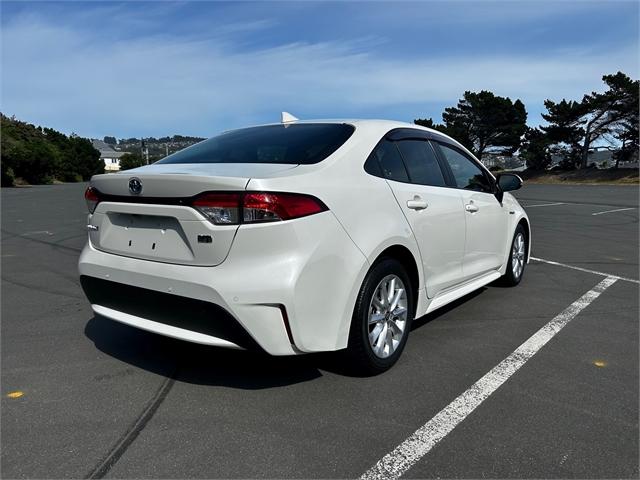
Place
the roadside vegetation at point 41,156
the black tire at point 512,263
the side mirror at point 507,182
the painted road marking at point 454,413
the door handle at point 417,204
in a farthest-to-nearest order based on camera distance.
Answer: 1. the roadside vegetation at point 41,156
2. the black tire at point 512,263
3. the side mirror at point 507,182
4. the door handle at point 417,204
5. the painted road marking at point 454,413

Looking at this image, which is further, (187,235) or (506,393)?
(506,393)

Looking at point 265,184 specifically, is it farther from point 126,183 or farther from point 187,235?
point 126,183

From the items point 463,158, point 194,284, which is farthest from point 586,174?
point 194,284

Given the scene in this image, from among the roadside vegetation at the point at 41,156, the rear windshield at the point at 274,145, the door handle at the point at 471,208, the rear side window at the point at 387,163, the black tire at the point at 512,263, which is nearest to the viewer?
the rear windshield at the point at 274,145

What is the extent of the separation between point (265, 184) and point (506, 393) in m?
1.90

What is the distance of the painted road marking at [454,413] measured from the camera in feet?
7.74

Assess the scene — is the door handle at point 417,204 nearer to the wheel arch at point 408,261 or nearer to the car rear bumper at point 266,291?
the wheel arch at point 408,261

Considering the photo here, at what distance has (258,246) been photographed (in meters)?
2.67

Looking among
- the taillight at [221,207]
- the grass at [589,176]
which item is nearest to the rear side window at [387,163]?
the taillight at [221,207]

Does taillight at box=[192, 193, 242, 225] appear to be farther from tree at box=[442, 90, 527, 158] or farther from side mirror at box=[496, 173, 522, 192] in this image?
tree at box=[442, 90, 527, 158]

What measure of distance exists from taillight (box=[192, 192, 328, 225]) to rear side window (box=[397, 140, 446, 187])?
134 cm

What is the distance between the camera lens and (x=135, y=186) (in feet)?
9.78

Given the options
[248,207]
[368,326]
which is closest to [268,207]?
[248,207]

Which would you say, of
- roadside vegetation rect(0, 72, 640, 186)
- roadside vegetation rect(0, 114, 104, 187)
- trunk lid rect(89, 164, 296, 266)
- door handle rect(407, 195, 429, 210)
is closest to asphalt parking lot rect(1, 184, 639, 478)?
trunk lid rect(89, 164, 296, 266)
